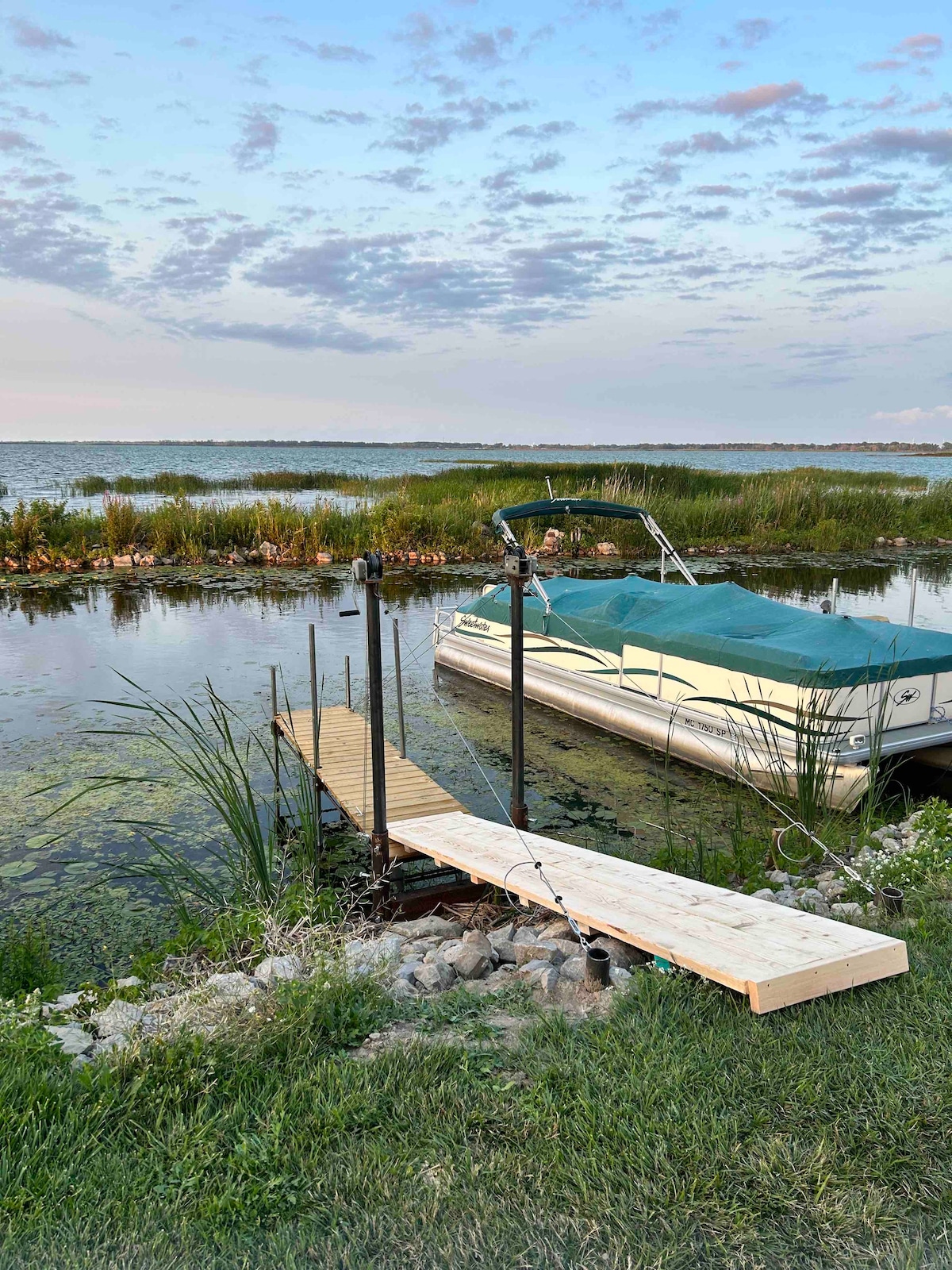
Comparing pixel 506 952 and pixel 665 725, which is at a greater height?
pixel 506 952

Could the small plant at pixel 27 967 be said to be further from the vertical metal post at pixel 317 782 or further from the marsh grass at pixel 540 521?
the marsh grass at pixel 540 521

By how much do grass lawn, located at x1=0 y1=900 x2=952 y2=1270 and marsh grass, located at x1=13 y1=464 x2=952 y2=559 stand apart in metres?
19.7

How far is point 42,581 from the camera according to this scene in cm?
1900

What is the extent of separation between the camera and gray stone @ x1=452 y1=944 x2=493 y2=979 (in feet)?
13.4

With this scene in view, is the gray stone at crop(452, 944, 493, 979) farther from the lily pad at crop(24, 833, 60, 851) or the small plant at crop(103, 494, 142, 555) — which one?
the small plant at crop(103, 494, 142, 555)

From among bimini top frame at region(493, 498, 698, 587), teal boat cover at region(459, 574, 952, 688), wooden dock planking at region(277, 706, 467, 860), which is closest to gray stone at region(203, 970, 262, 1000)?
wooden dock planking at region(277, 706, 467, 860)

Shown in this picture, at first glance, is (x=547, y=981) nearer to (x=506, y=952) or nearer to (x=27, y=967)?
(x=506, y=952)

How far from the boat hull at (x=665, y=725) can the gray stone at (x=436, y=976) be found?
3226mm

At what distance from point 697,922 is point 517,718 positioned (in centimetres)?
236

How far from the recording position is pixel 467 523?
23.2 meters

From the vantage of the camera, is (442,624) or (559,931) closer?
(559,931)

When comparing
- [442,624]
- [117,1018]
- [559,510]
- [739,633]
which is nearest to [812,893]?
[117,1018]

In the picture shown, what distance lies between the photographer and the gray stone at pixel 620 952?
4035 millimetres

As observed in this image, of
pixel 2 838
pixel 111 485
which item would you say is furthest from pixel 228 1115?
pixel 111 485
